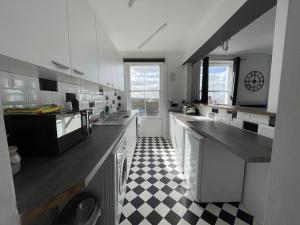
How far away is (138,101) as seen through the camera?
3852 millimetres

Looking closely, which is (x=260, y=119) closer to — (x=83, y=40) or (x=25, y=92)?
(x=83, y=40)

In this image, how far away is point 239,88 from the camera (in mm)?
4117

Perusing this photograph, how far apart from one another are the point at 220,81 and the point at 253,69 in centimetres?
95

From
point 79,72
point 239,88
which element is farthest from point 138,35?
point 239,88

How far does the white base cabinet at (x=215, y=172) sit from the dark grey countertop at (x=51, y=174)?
100 centimetres

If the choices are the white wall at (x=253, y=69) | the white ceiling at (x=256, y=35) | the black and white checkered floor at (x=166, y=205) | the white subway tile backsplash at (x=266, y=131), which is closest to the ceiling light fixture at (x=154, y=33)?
the white ceiling at (x=256, y=35)

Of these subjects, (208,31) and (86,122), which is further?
(208,31)

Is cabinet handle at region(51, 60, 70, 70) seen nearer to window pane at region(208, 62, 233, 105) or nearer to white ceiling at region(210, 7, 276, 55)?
white ceiling at region(210, 7, 276, 55)

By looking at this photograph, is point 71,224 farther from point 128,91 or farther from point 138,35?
point 128,91

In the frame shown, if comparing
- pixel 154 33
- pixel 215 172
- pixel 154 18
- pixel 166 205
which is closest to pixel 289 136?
pixel 215 172

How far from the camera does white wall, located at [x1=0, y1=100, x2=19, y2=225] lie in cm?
36

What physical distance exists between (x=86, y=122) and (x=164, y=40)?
7.79ft

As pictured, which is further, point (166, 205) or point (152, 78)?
point (152, 78)

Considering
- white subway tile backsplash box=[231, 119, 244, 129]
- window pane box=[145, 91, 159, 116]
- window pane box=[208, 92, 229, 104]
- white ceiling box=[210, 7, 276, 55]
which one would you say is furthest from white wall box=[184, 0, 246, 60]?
window pane box=[208, 92, 229, 104]
